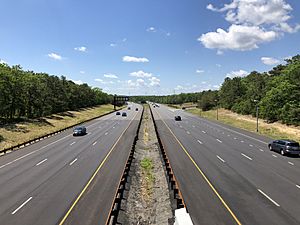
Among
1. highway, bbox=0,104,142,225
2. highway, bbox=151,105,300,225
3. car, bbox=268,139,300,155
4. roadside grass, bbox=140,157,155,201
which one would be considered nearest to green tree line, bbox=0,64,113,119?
highway, bbox=0,104,142,225

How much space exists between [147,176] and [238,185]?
25.1 feet

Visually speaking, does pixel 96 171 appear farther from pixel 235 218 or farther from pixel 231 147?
pixel 231 147

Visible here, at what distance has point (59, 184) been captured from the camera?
20328 millimetres

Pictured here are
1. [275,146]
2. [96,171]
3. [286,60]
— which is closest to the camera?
[96,171]

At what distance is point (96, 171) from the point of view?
24.0 metres

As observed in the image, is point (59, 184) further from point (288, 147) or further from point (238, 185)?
point (288, 147)

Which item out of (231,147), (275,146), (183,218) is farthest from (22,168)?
(275,146)

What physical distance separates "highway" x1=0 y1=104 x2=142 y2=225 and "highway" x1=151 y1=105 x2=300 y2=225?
516 cm

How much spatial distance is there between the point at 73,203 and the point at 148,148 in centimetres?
2192

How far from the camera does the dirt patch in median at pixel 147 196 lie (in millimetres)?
15359

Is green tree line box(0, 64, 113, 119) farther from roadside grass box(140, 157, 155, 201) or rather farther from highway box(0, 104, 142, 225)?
roadside grass box(140, 157, 155, 201)

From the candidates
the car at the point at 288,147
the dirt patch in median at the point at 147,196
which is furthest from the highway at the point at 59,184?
the car at the point at 288,147

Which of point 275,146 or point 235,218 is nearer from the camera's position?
point 235,218

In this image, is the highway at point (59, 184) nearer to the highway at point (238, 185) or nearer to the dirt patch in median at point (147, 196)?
the dirt patch in median at point (147, 196)
